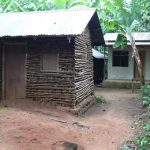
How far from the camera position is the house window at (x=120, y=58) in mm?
23406

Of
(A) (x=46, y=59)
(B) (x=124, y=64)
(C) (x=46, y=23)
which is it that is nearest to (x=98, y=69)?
(B) (x=124, y=64)

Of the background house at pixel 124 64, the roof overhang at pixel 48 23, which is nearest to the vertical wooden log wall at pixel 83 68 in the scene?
the roof overhang at pixel 48 23

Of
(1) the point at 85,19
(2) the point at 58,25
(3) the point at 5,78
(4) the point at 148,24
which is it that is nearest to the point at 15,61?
(3) the point at 5,78

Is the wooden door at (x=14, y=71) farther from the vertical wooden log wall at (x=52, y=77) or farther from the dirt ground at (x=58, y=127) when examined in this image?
the dirt ground at (x=58, y=127)

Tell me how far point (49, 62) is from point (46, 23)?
174 centimetres

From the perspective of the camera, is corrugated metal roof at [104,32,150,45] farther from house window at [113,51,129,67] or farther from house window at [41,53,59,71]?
house window at [41,53,59,71]

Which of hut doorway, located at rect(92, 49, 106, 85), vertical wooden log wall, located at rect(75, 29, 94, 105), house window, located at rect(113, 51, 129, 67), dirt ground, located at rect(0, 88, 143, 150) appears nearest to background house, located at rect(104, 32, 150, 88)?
house window, located at rect(113, 51, 129, 67)

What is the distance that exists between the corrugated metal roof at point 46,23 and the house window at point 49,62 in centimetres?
107

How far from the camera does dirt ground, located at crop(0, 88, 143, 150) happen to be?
8366 mm

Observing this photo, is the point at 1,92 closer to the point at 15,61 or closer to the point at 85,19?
the point at 15,61

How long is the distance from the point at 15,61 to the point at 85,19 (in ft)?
11.2

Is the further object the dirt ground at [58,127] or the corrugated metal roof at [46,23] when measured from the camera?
the corrugated metal roof at [46,23]

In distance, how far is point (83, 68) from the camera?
571 inches

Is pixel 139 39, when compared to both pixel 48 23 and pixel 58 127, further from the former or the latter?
pixel 58 127
